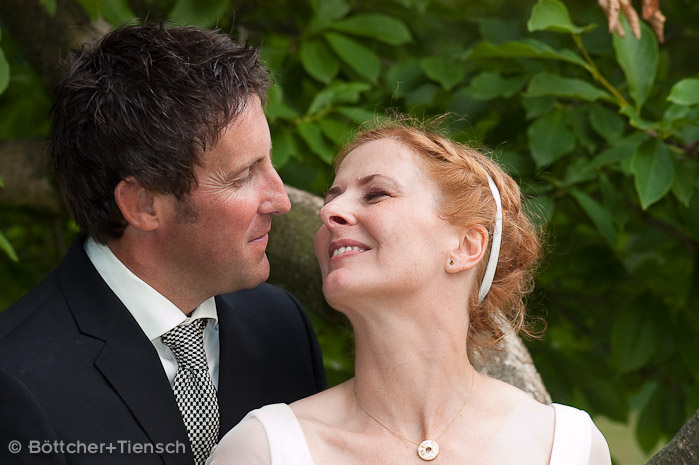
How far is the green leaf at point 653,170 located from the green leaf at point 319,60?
1.10 metres

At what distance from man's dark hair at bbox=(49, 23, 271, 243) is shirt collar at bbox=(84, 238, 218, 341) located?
0.09 meters

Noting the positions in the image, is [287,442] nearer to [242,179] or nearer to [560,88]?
[242,179]

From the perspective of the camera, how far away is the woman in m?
2.25

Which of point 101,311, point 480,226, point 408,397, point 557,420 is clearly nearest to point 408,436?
point 408,397

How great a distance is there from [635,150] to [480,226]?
0.81 metres

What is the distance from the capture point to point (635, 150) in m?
2.94

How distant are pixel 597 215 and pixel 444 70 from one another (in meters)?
0.75

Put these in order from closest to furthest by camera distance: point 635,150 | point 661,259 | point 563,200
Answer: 1. point 635,150
2. point 563,200
3. point 661,259

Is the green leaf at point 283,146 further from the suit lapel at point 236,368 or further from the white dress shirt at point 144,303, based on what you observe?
the white dress shirt at point 144,303

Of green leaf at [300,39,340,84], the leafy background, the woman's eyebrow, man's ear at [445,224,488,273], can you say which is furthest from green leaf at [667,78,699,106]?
green leaf at [300,39,340,84]

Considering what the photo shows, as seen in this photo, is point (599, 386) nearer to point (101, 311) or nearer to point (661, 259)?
point (661, 259)

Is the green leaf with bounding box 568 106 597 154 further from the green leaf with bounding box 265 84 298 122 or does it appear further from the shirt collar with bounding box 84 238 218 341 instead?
the shirt collar with bounding box 84 238 218 341

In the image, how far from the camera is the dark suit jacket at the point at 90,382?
225cm

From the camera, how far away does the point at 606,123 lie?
3.13 metres
